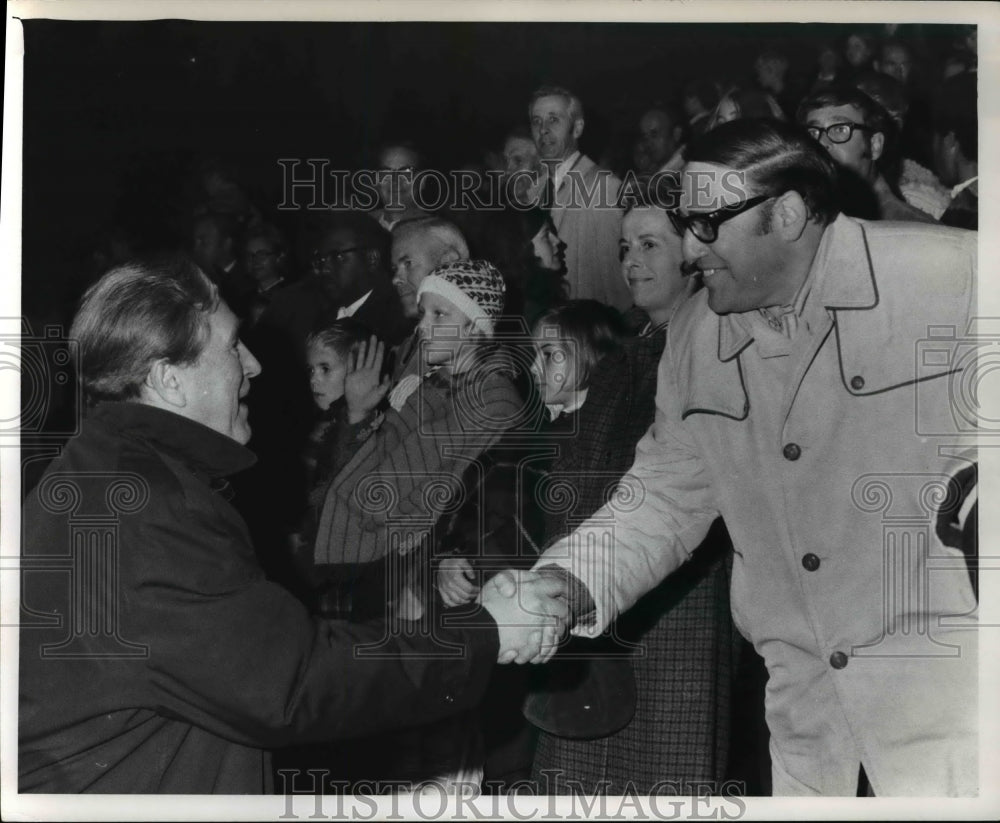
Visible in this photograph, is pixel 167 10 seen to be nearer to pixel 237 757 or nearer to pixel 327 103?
pixel 327 103

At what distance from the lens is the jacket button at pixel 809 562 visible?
3.11 metres

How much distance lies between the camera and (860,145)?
3.15 m

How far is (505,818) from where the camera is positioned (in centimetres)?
317

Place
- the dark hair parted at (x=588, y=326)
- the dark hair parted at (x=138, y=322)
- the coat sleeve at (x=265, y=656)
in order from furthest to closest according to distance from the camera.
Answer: the dark hair parted at (x=588, y=326) → the dark hair parted at (x=138, y=322) → the coat sleeve at (x=265, y=656)

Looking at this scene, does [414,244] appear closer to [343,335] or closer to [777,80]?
[343,335]

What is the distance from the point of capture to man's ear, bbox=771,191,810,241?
3.12 meters

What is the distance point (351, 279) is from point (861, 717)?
5.93ft

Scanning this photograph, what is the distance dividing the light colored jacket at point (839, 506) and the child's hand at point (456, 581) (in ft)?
0.77

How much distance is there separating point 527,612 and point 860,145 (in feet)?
5.08

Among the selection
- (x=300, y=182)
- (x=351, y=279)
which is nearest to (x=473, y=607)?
(x=351, y=279)

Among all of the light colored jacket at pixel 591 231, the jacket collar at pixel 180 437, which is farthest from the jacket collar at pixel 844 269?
the jacket collar at pixel 180 437

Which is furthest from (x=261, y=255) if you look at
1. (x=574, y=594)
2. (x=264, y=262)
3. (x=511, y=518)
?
(x=574, y=594)

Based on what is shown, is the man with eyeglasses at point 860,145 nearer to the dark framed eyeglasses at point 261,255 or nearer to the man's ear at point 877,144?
the man's ear at point 877,144

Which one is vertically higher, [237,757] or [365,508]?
[365,508]
